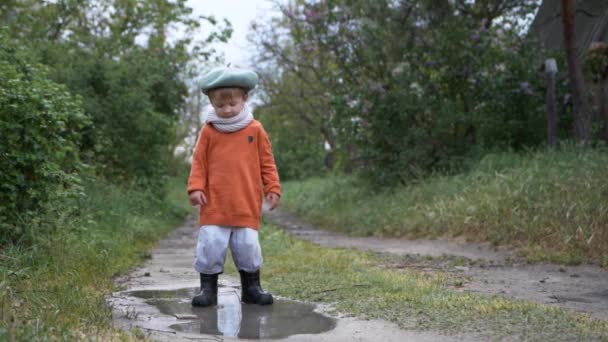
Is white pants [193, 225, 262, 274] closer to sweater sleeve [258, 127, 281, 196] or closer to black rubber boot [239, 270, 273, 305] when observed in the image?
black rubber boot [239, 270, 273, 305]

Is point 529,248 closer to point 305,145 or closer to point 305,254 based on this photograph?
point 305,254

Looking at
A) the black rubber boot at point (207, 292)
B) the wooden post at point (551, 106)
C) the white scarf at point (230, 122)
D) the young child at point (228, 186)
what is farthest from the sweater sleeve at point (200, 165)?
the wooden post at point (551, 106)

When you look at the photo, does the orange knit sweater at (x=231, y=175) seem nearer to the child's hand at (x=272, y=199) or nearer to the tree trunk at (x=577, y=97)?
the child's hand at (x=272, y=199)

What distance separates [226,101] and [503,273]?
3600 millimetres

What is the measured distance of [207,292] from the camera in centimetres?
518

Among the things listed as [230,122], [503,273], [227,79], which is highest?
[227,79]

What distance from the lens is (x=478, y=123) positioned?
574 inches

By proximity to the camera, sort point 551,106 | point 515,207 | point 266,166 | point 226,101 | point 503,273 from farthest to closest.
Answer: point 551,106, point 515,207, point 503,273, point 266,166, point 226,101

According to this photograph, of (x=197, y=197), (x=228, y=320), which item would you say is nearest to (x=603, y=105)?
(x=197, y=197)

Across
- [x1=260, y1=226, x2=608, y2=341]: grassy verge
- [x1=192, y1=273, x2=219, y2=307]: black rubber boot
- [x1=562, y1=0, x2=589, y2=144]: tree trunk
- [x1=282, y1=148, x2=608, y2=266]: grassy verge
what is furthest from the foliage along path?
[x1=562, y1=0, x2=589, y2=144]: tree trunk

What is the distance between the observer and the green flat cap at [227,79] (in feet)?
17.0

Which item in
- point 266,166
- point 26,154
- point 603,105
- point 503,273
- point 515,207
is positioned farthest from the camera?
point 603,105

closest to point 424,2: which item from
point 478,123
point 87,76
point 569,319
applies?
point 478,123

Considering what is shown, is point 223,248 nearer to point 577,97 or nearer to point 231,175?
point 231,175
